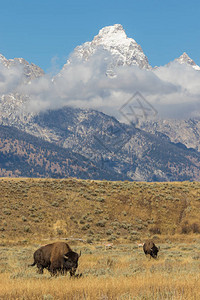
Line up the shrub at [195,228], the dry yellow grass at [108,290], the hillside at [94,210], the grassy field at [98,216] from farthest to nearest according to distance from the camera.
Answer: the shrub at [195,228] < the hillside at [94,210] < the grassy field at [98,216] < the dry yellow grass at [108,290]

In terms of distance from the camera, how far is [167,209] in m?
45.8

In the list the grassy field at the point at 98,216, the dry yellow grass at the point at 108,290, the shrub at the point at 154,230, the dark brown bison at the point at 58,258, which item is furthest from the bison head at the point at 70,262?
the shrub at the point at 154,230

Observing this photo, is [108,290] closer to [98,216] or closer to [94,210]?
[98,216]

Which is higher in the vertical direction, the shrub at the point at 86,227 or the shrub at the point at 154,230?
the shrub at the point at 86,227

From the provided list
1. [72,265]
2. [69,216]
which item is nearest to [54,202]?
[69,216]

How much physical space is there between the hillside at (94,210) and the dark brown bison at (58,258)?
1921cm

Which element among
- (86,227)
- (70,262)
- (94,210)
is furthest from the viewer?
(94,210)

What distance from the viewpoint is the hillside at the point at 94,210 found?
3742cm

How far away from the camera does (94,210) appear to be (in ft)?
143

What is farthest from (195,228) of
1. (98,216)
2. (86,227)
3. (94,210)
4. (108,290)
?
(108,290)

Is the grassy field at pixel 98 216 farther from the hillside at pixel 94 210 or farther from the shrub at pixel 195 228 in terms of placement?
the shrub at pixel 195 228

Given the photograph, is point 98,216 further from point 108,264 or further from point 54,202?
point 108,264

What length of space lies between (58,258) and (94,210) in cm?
2987

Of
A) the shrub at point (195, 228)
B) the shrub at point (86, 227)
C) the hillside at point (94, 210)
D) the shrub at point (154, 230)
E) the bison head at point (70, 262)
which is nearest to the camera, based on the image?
the bison head at point (70, 262)
